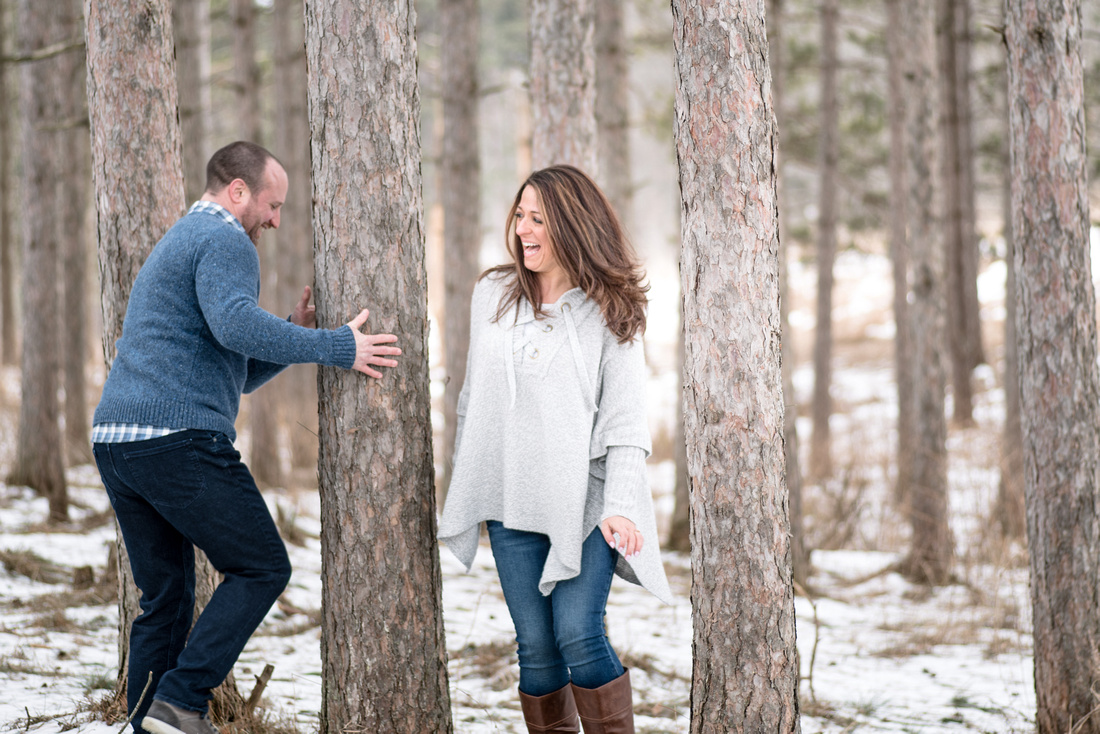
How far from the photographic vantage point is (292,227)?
→ 1192cm

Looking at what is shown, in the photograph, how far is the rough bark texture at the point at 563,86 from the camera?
206 inches

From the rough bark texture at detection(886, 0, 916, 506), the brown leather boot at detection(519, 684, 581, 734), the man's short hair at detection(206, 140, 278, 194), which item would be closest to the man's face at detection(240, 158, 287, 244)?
the man's short hair at detection(206, 140, 278, 194)

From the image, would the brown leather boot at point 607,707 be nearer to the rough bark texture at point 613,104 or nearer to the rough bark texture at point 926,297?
the rough bark texture at point 926,297

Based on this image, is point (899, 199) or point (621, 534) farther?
point (899, 199)

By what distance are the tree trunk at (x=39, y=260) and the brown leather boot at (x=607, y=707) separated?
230 inches

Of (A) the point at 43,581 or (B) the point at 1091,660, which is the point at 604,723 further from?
(A) the point at 43,581

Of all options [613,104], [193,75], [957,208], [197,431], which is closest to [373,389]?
[197,431]

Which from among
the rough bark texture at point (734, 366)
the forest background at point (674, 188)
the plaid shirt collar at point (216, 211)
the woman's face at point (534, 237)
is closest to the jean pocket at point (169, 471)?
the plaid shirt collar at point (216, 211)

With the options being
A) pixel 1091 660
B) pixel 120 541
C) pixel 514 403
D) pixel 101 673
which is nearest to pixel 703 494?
pixel 514 403

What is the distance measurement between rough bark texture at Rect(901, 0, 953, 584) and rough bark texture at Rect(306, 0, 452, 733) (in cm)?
485

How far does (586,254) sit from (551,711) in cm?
148

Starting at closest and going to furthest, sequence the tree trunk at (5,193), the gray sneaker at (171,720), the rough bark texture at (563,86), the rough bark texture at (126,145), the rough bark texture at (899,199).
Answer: the gray sneaker at (171,720) < the rough bark texture at (126,145) < the rough bark texture at (563,86) < the rough bark texture at (899,199) < the tree trunk at (5,193)

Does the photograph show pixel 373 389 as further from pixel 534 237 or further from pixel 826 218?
pixel 826 218

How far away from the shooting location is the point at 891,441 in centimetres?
1262
